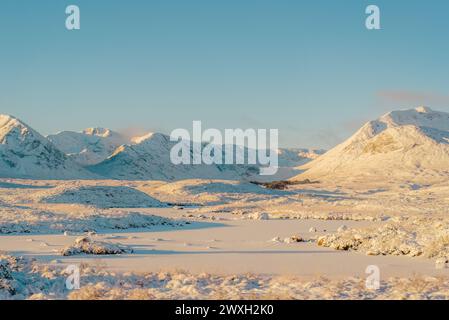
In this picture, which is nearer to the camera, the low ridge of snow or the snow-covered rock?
the snow-covered rock

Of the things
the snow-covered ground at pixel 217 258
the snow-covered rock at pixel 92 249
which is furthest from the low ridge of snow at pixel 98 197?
the snow-covered rock at pixel 92 249

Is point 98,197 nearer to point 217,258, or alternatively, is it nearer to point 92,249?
point 92,249

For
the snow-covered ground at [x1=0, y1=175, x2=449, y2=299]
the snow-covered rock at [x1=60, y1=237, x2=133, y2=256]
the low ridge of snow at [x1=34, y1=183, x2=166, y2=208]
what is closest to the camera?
the snow-covered ground at [x1=0, y1=175, x2=449, y2=299]

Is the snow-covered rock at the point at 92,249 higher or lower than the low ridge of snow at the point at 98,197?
higher

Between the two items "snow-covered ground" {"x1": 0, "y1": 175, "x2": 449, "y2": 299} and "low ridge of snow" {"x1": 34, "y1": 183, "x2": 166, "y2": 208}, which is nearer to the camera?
"snow-covered ground" {"x1": 0, "y1": 175, "x2": 449, "y2": 299}

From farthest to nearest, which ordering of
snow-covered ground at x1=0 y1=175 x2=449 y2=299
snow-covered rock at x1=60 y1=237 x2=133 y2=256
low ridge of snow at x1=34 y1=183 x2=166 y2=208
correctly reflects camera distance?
low ridge of snow at x1=34 y1=183 x2=166 y2=208 < snow-covered rock at x1=60 y1=237 x2=133 y2=256 < snow-covered ground at x1=0 y1=175 x2=449 y2=299

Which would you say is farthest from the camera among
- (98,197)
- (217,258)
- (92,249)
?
(98,197)

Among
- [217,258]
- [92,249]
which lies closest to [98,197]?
[92,249]

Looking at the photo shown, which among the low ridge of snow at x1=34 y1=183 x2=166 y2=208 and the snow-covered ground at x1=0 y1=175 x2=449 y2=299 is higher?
the snow-covered ground at x1=0 y1=175 x2=449 y2=299

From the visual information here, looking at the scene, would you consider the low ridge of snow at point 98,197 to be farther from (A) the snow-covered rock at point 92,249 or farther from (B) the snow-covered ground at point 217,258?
Result: (A) the snow-covered rock at point 92,249

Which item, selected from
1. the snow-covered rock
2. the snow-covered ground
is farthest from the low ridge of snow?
the snow-covered rock

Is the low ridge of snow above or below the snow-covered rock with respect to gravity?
below

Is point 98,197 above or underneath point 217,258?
underneath

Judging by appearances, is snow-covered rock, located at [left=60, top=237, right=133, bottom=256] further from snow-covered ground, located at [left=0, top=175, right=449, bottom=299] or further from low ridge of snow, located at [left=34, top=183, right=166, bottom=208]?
low ridge of snow, located at [left=34, top=183, right=166, bottom=208]
